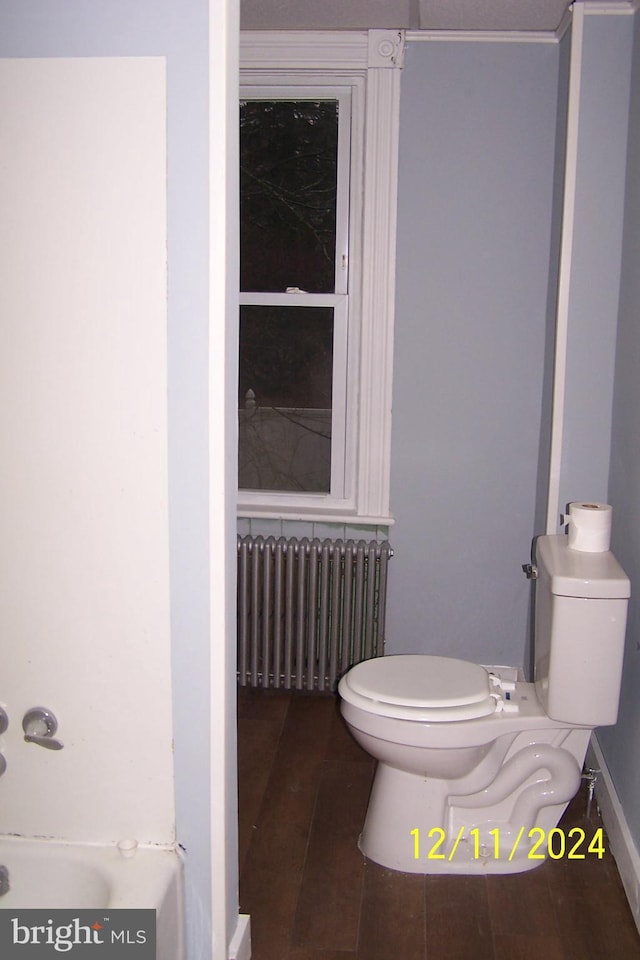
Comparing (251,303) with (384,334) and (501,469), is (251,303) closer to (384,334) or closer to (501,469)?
(384,334)

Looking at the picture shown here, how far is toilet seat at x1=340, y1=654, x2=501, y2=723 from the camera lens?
2234mm

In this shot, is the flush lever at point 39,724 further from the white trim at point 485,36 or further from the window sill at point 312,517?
the white trim at point 485,36

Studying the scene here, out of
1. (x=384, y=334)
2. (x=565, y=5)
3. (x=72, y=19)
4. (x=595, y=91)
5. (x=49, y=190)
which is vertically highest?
(x=565, y=5)

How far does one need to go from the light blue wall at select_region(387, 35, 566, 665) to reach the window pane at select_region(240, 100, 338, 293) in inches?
11.5

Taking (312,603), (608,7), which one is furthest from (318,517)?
(608,7)

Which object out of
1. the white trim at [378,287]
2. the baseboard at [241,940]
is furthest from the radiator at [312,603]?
the baseboard at [241,940]

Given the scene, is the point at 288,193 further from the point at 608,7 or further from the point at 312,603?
the point at 312,603

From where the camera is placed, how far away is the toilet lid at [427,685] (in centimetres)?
224

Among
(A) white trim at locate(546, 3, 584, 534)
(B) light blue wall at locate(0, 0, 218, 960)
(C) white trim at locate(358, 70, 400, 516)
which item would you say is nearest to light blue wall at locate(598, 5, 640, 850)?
(A) white trim at locate(546, 3, 584, 534)

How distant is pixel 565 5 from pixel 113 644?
2233 millimetres

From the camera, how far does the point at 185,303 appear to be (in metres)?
1.63

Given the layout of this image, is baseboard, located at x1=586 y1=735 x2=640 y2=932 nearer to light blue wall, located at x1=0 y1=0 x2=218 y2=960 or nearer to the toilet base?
the toilet base

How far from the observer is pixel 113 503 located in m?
1.70

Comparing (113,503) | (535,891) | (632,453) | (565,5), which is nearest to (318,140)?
(565,5)
